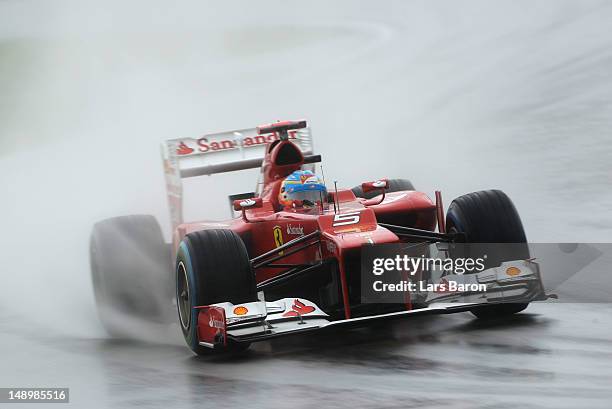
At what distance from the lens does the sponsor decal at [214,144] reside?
12.8 metres

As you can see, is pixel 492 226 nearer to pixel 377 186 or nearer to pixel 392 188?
pixel 377 186

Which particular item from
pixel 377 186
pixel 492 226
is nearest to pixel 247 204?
pixel 377 186

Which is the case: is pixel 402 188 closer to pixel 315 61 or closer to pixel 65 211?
pixel 65 211

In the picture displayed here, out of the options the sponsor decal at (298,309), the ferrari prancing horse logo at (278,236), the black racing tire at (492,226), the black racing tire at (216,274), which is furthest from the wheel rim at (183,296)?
the black racing tire at (492,226)

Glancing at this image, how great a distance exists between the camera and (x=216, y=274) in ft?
30.2

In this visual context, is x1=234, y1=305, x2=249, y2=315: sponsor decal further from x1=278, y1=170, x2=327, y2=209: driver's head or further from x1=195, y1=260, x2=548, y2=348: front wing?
x1=278, y1=170, x2=327, y2=209: driver's head

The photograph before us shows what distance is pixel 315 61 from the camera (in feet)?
83.4

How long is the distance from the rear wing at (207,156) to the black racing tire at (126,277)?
0.57m

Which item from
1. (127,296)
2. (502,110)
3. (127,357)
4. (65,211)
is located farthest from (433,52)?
(127,357)

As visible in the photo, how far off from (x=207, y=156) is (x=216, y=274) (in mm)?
3868

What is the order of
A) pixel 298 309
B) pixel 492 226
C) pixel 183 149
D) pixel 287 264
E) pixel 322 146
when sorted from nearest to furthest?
1. pixel 298 309
2. pixel 492 226
3. pixel 287 264
4. pixel 183 149
5. pixel 322 146

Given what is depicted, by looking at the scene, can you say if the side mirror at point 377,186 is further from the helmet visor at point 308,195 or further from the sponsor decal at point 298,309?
the sponsor decal at point 298,309

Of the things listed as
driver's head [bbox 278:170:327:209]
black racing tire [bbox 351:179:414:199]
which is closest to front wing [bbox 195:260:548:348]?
driver's head [bbox 278:170:327:209]

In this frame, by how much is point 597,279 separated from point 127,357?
4670 millimetres
